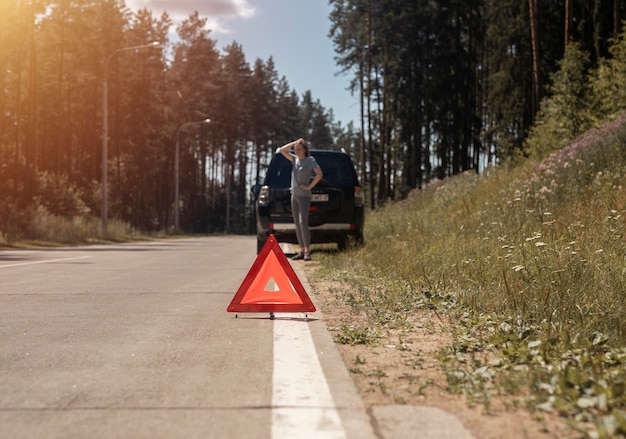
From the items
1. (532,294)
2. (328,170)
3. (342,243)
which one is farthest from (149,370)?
(342,243)

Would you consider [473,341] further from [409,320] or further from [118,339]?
[118,339]

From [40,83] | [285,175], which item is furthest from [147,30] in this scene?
[285,175]

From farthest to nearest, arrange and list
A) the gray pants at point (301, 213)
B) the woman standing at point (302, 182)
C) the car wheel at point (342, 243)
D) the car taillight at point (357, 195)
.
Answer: the car wheel at point (342, 243)
the car taillight at point (357, 195)
the gray pants at point (301, 213)
the woman standing at point (302, 182)

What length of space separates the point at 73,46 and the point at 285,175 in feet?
150

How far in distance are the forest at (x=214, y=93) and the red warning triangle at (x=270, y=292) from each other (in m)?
18.6

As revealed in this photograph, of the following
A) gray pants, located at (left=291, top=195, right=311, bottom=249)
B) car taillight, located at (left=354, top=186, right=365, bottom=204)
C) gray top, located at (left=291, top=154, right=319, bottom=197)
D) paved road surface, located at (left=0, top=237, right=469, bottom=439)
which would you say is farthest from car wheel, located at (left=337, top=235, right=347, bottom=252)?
paved road surface, located at (left=0, top=237, right=469, bottom=439)

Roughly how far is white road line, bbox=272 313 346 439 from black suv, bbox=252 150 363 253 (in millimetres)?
9423

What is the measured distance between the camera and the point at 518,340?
5.09 m

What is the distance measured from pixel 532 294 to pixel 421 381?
263 cm

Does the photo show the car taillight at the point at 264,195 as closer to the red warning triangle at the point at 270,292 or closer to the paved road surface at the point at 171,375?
the paved road surface at the point at 171,375

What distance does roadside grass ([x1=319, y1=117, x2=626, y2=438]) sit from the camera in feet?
12.7

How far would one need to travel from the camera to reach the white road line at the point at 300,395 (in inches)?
132

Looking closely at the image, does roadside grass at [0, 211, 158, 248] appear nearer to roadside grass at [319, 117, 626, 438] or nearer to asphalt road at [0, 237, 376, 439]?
roadside grass at [319, 117, 626, 438]


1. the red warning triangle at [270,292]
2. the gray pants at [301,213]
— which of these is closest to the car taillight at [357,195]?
the gray pants at [301,213]
